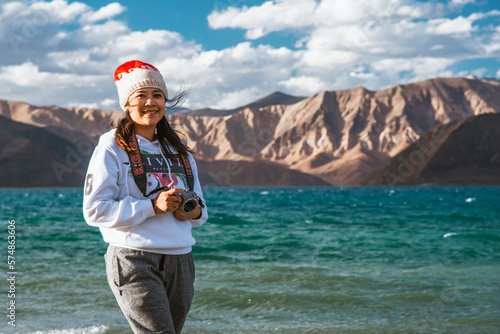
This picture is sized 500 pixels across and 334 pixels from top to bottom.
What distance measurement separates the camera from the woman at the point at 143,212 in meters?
2.82

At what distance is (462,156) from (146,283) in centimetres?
13144

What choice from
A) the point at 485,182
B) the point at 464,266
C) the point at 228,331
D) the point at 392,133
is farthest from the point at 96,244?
the point at 392,133

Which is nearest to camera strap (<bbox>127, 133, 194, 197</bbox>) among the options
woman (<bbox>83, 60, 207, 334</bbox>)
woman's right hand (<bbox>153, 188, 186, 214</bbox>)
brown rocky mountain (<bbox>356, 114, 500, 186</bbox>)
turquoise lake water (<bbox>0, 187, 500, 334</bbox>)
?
woman (<bbox>83, 60, 207, 334</bbox>)

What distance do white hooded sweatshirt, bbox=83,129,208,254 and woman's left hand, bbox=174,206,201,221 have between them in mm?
31

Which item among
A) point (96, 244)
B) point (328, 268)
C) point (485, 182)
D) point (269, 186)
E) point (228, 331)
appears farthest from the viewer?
point (269, 186)

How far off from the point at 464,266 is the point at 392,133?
182 meters

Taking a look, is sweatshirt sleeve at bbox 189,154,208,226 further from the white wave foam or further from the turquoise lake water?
the white wave foam

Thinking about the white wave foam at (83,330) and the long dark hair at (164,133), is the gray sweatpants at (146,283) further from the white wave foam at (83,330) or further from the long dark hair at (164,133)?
the white wave foam at (83,330)

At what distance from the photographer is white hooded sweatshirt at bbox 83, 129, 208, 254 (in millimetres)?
2811

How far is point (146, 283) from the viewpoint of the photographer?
2.84 metres

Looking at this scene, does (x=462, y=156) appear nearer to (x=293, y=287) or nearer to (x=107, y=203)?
(x=293, y=287)

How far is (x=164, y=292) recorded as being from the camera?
2.89 meters

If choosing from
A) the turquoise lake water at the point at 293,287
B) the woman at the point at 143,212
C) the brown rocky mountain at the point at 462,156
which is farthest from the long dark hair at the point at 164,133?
the brown rocky mountain at the point at 462,156

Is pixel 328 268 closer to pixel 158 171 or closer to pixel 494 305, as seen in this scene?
pixel 494 305
